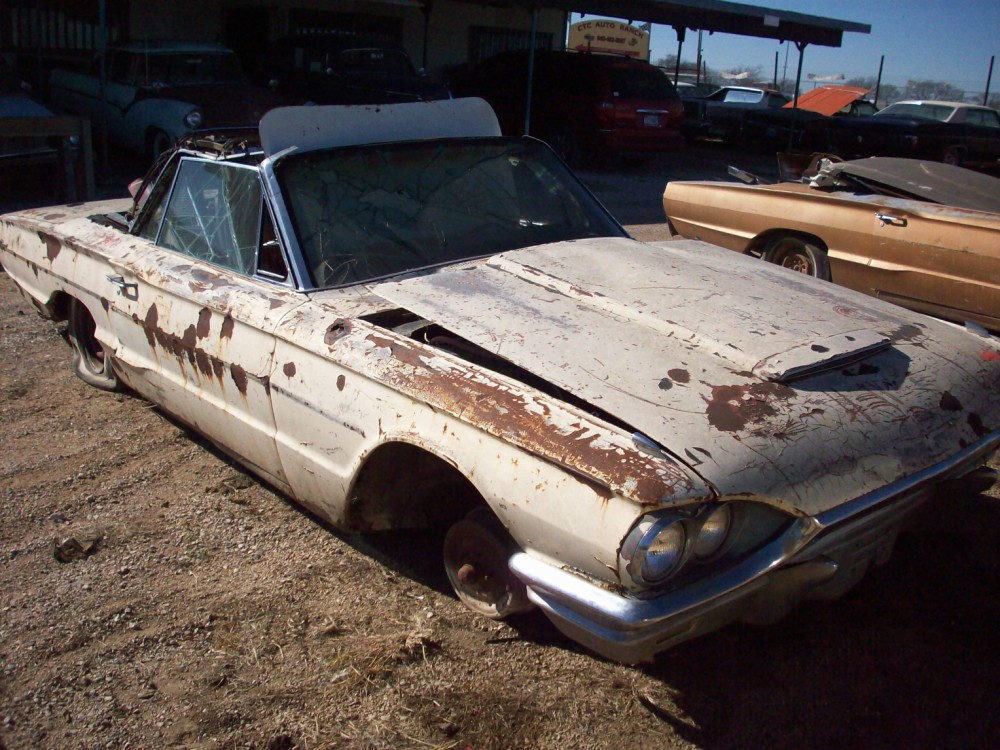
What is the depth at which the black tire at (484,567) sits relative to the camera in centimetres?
272

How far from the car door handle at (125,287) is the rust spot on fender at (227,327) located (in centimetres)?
70

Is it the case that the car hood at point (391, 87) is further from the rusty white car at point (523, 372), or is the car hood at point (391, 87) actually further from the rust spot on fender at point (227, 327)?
the rust spot on fender at point (227, 327)

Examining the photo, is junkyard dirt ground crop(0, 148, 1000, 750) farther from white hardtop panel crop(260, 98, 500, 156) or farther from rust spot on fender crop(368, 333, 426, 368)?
→ white hardtop panel crop(260, 98, 500, 156)

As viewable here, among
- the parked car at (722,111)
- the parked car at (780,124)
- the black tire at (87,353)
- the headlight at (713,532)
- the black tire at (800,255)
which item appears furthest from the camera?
the parked car at (722,111)

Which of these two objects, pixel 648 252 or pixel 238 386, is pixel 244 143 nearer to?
pixel 238 386

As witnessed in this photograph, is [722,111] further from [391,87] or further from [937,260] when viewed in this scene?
[937,260]

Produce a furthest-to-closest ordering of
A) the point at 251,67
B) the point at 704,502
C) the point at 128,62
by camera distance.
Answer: the point at 251,67
the point at 128,62
the point at 704,502

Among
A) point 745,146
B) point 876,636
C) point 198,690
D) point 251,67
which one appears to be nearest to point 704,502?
point 876,636

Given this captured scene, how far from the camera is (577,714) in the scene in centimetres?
256

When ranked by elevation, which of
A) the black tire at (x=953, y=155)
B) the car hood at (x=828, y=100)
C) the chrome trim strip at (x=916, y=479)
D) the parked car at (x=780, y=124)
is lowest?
the chrome trim strip at (x=916, y=479)

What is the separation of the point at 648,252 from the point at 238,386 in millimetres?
1705

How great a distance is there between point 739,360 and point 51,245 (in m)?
3.46

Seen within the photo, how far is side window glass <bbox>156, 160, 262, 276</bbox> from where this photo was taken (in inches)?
138

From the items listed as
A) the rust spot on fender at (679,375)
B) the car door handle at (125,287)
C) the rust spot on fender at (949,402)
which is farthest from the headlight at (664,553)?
the car door handle at (125,287)
